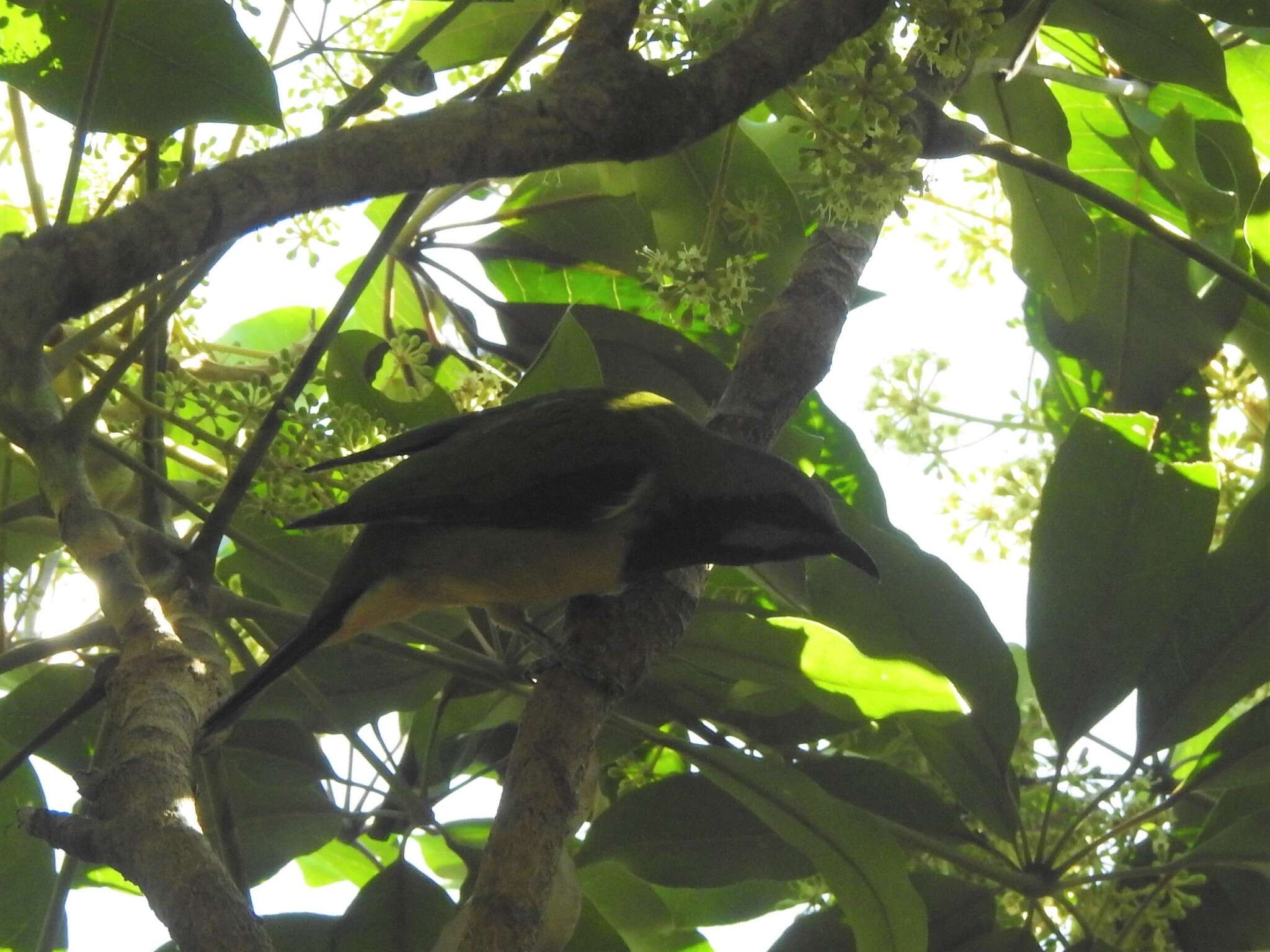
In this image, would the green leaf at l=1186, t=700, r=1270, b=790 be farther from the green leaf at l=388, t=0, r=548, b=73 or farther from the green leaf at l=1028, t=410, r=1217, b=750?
the green leaf at l=388, t=0, r=548, b=73

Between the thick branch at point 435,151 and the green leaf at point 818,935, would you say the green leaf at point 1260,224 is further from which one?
the green leaf at point 818,935

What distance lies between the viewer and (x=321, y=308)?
263cm

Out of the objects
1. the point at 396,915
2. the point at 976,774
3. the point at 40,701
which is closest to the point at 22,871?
the point at 40,701

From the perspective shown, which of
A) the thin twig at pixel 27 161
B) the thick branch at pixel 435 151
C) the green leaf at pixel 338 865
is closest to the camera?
the thick branch at pixel 435 151

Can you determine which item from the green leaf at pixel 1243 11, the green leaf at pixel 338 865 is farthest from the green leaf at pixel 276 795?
the green leaf at pixel 1243 11

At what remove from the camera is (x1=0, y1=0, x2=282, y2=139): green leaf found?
1.60m

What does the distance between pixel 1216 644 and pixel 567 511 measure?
943mm

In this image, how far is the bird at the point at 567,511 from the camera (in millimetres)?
1836

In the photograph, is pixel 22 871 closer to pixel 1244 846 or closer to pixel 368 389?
pixel 368 389

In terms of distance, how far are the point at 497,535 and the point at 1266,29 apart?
55.5 inches

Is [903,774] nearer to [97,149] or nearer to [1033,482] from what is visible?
[1033,482]

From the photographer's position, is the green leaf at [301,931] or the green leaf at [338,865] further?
the green leaf at [338,865]

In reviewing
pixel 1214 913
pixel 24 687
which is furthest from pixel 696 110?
pixel 1214 913

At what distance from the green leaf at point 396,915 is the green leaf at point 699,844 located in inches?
10.7
